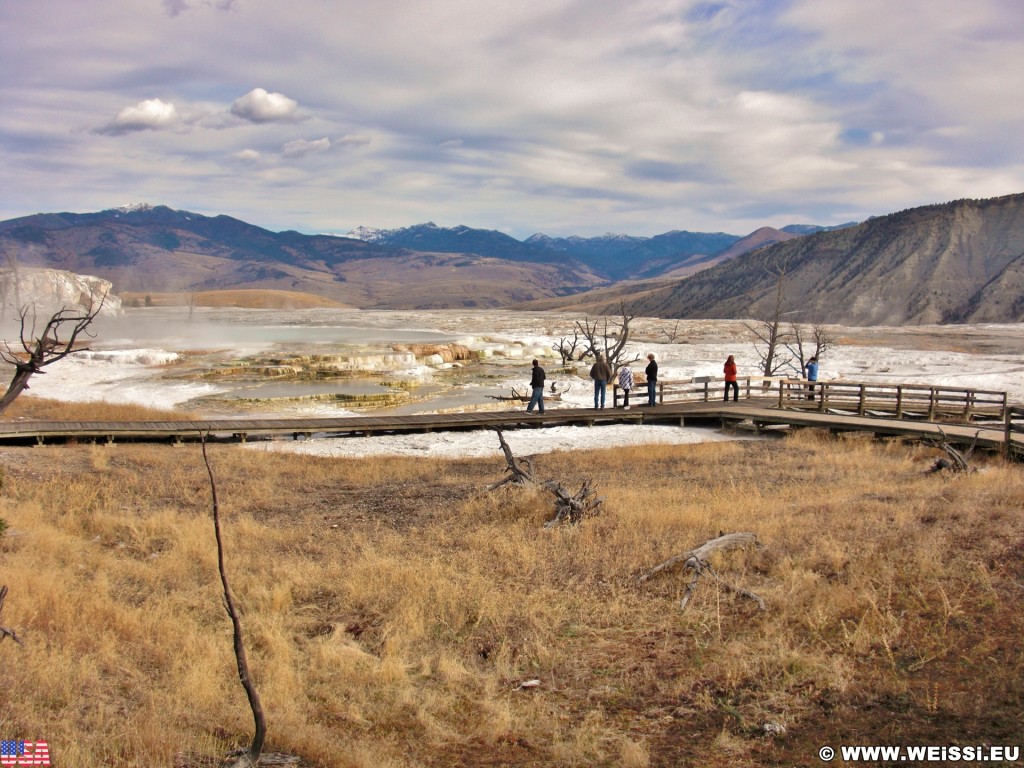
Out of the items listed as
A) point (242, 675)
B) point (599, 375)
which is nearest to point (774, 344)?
point (599, 375)

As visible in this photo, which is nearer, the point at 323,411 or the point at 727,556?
the point at 727,556

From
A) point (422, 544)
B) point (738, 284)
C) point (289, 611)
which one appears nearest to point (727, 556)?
point (422, 544)

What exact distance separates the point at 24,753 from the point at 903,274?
5339 inches

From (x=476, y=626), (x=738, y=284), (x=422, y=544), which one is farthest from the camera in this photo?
(x=738, y=284)

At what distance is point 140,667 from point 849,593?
667 centimetres

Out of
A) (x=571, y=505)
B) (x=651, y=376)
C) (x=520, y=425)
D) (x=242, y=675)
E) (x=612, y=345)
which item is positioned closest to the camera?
(x=242, y=675)

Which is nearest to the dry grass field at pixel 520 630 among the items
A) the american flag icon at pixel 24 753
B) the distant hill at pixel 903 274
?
the american flag icon at pixel 24 753

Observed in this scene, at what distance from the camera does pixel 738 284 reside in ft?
527

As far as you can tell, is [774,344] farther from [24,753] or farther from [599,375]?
[24,753]

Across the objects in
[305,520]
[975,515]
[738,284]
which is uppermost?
[738,284]

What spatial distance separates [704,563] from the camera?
8.43m

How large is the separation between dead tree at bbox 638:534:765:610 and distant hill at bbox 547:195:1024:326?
10128 centimetres

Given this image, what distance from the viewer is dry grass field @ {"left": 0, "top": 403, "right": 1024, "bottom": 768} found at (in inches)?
206

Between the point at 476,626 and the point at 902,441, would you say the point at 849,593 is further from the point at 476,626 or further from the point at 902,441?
the point at 902,441
